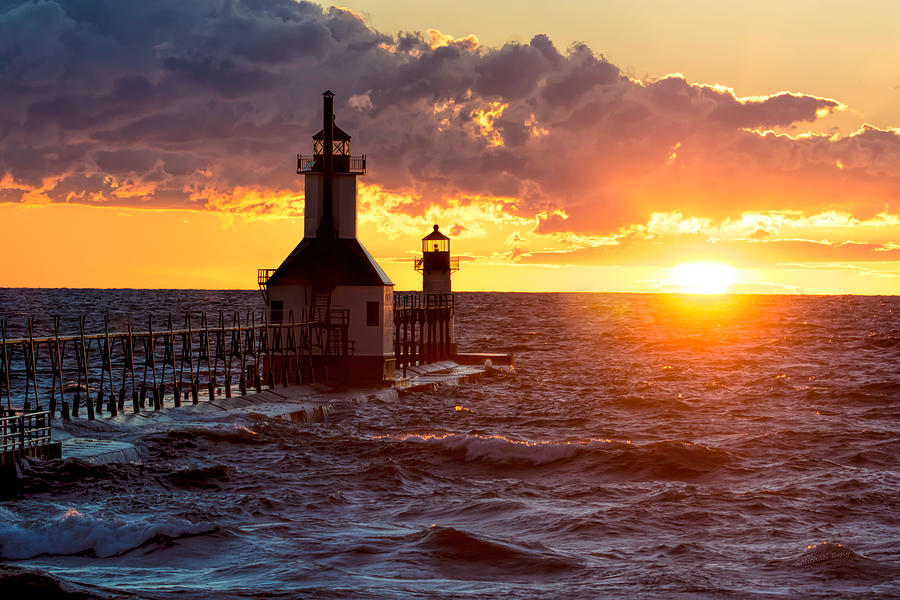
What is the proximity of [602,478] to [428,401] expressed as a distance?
18097 millimetres

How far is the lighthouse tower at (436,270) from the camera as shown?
60875 mm

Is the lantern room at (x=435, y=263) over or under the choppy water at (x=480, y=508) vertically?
over

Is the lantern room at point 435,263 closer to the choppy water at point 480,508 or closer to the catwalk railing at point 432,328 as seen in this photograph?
the catwalk railing at point 432,328

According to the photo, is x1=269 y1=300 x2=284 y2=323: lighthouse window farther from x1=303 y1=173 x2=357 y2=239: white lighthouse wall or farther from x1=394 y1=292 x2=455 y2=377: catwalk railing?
x1=394 y1=292 x2=455 y2=377: catwalk railing

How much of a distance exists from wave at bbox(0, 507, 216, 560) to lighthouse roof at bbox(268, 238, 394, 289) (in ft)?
84.7

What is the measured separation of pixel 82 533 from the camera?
19047 mm

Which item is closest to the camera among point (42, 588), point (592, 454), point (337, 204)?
point (42, 588)

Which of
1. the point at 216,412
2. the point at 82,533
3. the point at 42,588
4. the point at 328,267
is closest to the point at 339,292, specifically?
the point at 328,267

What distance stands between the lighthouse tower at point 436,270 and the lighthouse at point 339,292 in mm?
13859

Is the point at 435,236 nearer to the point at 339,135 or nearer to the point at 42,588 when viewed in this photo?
the point at 339,135

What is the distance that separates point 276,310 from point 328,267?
10.4 feet

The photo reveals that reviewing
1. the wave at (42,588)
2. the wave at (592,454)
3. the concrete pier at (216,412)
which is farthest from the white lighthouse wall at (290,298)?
the wave at (42,588)

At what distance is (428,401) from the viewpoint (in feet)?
149

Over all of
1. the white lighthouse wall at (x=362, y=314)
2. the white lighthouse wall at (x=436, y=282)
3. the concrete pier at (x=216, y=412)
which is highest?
the white lighthouse wall at (x=436, y=282)
